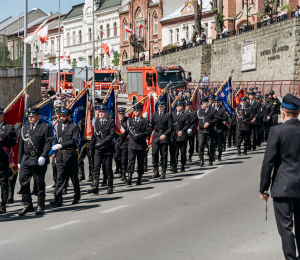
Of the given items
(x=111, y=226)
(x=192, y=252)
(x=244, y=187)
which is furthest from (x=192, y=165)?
(x=192, y=252)

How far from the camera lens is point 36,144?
972 centimetres

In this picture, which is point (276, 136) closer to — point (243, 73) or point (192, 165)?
point (192, 165)

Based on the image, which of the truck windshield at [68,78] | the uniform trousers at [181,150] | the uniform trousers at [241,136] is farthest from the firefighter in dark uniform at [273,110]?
the truck windshield at [68,78]

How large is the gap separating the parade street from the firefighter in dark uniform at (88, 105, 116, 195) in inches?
13.8

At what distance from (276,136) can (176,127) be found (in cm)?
1004

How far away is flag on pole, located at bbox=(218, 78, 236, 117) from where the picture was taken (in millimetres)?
20644

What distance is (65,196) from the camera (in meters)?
11.8

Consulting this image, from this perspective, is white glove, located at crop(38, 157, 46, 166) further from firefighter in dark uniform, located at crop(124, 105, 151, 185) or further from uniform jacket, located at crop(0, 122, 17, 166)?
firefighter in dark uniform, located at crop(124, 105, 151, 185)

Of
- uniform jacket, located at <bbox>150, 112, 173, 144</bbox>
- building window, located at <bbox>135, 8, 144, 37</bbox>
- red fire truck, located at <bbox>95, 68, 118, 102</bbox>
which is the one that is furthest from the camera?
building window, located at <bbox>135, 8, 144, 37</bbox>

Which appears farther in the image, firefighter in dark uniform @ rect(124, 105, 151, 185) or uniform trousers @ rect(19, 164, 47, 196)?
firefighter in dark uniform @ rect(124, 105, 151, 185)

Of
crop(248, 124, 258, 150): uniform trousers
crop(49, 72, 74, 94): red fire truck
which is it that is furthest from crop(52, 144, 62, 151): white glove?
crop(49, 72, 74, 94): red fire truck

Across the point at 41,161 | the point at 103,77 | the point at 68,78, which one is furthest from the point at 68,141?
the point at 68,78

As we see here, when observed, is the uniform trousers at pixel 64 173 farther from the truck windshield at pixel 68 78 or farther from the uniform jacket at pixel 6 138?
the truck windshield at pixel 68 78

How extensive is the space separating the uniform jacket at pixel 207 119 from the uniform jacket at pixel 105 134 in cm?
474
